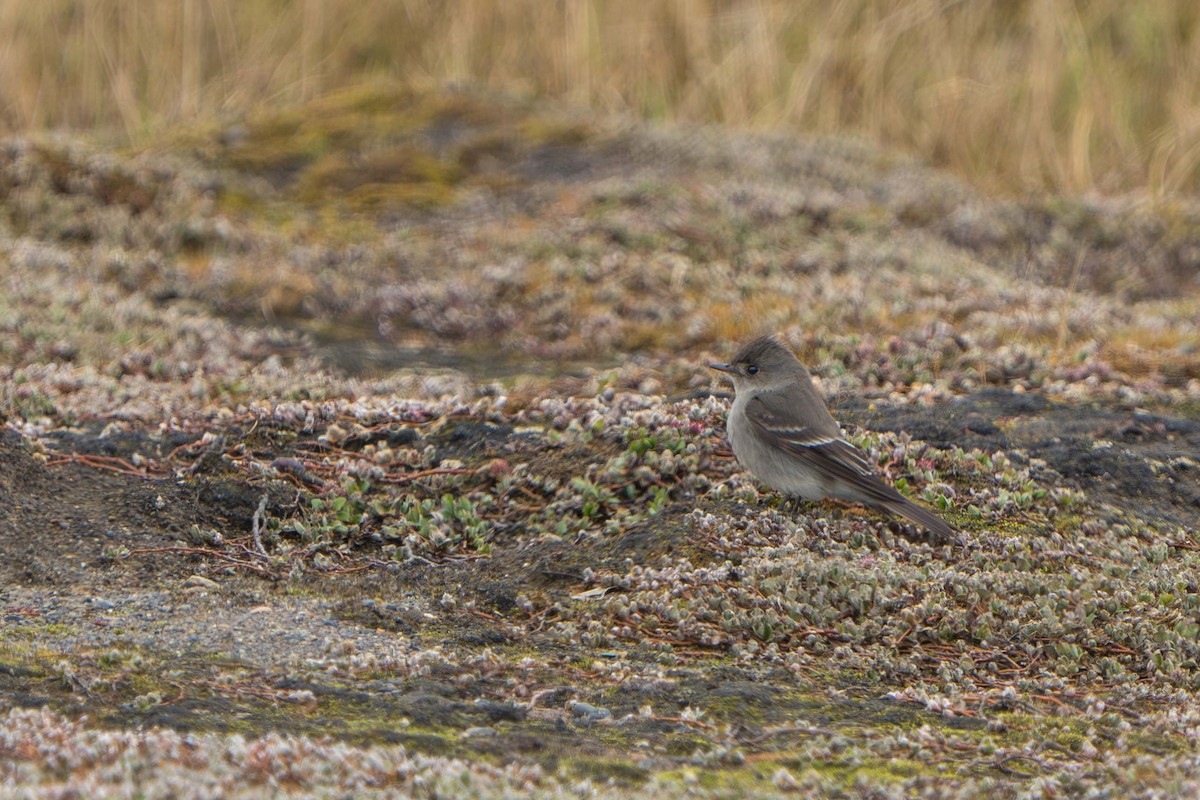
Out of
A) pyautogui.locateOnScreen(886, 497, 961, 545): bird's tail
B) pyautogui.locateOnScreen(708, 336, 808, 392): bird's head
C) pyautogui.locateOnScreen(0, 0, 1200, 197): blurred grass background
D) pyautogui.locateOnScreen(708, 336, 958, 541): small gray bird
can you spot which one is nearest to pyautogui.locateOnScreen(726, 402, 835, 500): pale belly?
pyautogui.locateOnScreen(708, 336, 958, 541): small gray bird

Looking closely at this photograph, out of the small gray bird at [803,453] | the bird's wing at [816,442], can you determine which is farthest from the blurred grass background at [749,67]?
the bird's wing at [816,442]

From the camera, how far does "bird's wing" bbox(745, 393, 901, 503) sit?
19.7ft

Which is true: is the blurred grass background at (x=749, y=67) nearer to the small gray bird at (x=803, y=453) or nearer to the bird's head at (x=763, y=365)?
the bird's head at (x=763, y=365)

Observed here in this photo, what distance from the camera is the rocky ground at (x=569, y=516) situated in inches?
173

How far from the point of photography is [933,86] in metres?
15.5

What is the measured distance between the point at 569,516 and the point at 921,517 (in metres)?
1.70

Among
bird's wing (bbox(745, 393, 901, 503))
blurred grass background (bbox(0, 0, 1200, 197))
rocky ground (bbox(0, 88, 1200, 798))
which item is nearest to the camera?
rocky ground (bbox(0, 88, 1200, 798))

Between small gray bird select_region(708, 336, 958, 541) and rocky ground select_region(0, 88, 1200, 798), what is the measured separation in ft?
0.55

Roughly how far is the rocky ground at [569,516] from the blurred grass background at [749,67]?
3.02 metres

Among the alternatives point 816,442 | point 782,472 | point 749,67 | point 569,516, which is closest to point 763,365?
point 816,442

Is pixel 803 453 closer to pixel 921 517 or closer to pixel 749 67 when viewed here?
pixel 921 517

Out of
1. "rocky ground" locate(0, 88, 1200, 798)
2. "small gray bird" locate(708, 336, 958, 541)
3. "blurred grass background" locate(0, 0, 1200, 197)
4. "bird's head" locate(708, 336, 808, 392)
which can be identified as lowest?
"rocky ground" locate(0, 88, 1200, 798)

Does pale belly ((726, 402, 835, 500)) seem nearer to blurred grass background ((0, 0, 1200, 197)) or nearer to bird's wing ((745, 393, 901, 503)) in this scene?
bird's wing ((745, 393, 901, 503))

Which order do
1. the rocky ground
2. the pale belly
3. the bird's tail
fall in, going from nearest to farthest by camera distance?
the rocky ground, the bird's tail, the pale belly
